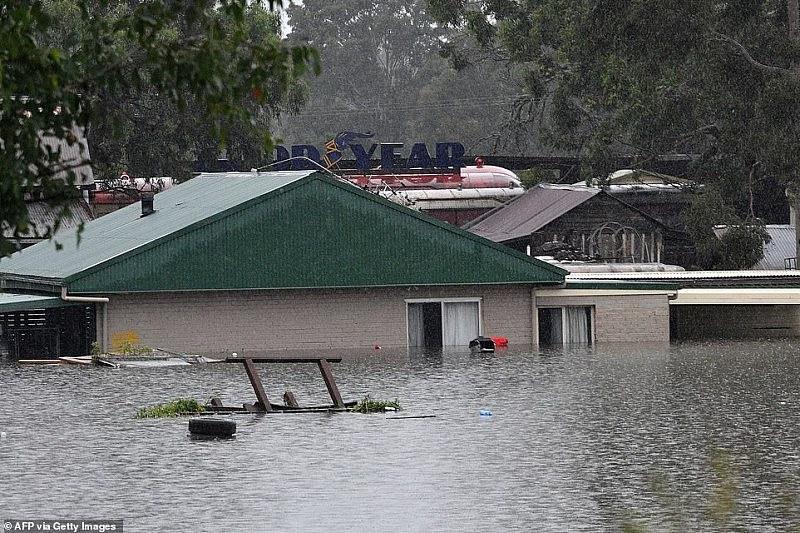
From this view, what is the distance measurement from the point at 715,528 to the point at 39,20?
11424mm

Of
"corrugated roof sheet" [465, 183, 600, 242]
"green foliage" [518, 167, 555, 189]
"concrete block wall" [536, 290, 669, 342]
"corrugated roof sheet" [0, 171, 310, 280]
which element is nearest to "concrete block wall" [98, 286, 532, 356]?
"corrugated roof sheet" [0, 171, 310, 280]

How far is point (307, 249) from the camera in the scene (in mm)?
52281

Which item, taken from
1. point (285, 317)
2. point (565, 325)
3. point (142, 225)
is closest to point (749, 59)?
point (565, 325)

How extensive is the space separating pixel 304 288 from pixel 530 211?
24500 mm

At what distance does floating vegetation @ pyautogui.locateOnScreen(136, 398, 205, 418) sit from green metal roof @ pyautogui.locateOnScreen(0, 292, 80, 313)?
15385 mm

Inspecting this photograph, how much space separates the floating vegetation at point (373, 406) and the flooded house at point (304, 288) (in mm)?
16863

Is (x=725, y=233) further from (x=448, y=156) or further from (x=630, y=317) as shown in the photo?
(x=448, y=156)

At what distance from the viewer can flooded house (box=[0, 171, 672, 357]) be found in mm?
50562

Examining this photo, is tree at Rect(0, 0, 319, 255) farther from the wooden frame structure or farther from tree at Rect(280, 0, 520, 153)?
tree at Rect(280, 0, 520, 153)

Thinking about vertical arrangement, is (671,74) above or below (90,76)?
above

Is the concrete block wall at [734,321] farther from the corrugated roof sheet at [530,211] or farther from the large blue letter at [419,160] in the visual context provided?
the large blue letter at [419,160]

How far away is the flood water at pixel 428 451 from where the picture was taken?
70.6 ft

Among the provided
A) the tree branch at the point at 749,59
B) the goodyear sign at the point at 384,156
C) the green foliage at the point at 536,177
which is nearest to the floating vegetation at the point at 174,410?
the tree branch at the point at 749,59

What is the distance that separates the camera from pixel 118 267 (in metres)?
49.9
